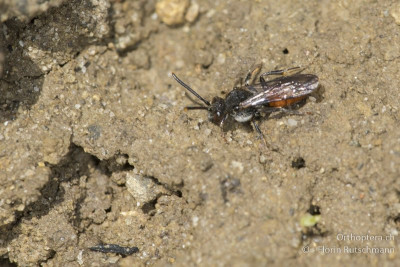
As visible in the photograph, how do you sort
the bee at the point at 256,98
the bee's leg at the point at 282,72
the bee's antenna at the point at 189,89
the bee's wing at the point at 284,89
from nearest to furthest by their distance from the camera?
1. the bee's wing at the point at 284,89
2. the bee at the point at 256,98
3. the bee's leg at the point at 282,72
4. the bee's antenna at the point at 189,89

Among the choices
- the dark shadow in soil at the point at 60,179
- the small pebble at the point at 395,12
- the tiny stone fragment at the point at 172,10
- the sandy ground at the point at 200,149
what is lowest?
the dark shadow in soil at the point at 60,179

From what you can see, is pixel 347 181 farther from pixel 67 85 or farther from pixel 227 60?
pixel 67 85

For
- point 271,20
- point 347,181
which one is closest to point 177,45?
point 271,20

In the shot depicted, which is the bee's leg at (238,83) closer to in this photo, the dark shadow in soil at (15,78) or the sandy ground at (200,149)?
the sandy ground at (200,149)

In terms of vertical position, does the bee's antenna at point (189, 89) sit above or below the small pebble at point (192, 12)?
below

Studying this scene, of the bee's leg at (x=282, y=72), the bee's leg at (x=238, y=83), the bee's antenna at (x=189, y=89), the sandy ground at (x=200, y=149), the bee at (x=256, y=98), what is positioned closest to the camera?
the sandy ground at (x=200, y=149)

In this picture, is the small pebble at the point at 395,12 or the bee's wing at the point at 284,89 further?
the small pebble at the point at 395,12

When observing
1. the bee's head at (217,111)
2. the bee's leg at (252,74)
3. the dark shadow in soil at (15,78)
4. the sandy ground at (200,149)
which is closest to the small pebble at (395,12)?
the sandy ground at (200,149)

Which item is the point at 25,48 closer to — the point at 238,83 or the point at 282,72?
the point at 238,83

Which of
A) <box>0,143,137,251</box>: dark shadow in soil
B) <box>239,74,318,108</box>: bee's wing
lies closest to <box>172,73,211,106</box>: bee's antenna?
<box>239,74,318,108</box>: bee's wing
